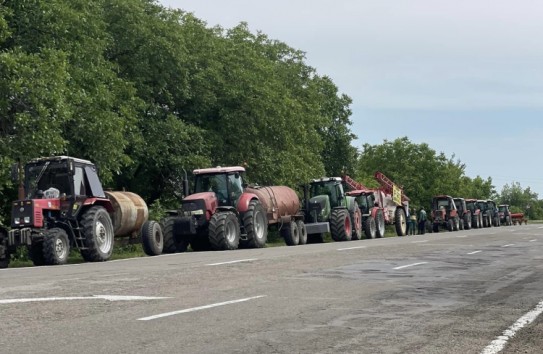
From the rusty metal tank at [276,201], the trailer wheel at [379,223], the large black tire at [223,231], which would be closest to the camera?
the large black tire at [223,231]

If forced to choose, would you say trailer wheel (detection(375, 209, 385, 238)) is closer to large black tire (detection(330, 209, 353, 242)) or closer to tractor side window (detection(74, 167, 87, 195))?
large black tire (detection(330, 209, 353, 242))

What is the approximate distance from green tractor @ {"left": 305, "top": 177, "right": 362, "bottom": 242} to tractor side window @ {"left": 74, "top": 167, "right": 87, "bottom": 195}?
14.5 meters

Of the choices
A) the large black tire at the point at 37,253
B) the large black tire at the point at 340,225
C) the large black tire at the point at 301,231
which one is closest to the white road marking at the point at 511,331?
the large black tire at the point at 37,253

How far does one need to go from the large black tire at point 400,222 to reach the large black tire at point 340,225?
43.9ft

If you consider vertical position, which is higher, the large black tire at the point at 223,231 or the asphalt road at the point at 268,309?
the large black tire at the point at 223,231

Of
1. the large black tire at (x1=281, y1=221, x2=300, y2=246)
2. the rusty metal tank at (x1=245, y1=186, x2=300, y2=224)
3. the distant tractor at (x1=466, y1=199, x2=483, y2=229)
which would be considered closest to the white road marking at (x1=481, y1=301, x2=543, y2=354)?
the rusty metal tank at (x1=245, y1=186, x2=300, y2=224)

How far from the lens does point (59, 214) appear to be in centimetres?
1853

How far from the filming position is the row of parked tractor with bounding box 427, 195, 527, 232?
57000 millimetres

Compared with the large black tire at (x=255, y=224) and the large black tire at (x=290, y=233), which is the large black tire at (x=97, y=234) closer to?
the large black tire at (x=255, y=224)

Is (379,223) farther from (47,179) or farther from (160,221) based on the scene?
(47,179)

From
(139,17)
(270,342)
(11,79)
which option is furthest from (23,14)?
(270,342)

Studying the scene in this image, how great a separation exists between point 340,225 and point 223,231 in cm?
1115

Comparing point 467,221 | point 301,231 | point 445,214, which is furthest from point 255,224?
point 467,221

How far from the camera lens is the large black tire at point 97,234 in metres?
18.5
